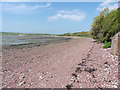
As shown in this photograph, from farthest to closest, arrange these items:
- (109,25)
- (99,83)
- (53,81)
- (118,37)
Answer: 1. (109,25)
2. (118,37)
3. (53,81)
4. (99,83)

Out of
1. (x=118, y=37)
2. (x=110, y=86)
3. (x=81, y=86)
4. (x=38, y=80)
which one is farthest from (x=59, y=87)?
(x=118, y=37)

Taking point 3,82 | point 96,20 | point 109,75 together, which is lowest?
point 3,82

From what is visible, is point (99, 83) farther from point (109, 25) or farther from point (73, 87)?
point (109, 25)

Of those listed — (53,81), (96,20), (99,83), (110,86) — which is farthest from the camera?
(96,20)

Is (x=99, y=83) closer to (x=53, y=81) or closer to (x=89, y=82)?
(x=89, y=82)

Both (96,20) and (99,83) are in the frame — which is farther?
(96,20)

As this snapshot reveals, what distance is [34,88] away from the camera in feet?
10.7

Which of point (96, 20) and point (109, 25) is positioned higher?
point (96, 20)

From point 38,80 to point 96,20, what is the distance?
57.1 ft

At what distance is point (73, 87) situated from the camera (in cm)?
318

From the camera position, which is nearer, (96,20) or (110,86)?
(110,86)

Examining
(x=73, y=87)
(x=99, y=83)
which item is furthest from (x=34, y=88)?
(x=99, y=83)

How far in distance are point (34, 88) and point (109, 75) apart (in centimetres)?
316

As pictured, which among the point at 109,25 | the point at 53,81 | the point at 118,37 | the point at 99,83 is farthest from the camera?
the point at 109,25
